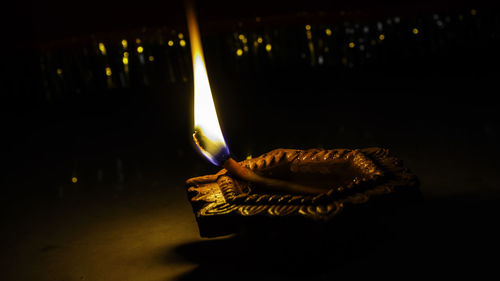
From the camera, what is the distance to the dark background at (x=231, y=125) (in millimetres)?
884

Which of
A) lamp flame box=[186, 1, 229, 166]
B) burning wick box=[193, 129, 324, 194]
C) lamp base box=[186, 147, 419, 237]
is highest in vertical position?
lamp flame box=[186, 1, 229, 166]

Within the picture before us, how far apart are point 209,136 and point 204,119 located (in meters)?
0.04

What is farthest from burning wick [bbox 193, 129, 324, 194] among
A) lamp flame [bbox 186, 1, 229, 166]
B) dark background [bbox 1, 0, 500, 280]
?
dark background [bbox 1, 0, 500, 280]

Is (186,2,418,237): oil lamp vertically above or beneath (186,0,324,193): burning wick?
beneath

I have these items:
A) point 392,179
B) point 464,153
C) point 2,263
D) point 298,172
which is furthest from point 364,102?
point 2,263

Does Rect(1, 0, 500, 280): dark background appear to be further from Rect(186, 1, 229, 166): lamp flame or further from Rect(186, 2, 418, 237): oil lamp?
Rect(186, 1, 229, 166): lamp flame

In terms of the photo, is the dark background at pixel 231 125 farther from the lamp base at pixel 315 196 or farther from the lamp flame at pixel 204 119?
the lamp flame at pixel 204 119

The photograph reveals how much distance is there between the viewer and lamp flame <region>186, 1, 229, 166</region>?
3.03 ft

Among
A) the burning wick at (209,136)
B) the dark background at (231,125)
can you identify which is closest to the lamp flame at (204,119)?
the burning wick at (209,136)

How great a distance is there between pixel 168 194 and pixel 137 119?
1.02 meters

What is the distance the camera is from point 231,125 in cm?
197

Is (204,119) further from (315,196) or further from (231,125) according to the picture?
(231,125)

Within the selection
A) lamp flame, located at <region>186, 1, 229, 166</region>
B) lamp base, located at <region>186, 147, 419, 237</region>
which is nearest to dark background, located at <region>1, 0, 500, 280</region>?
lamp base, located at <region>186, 147, 419, 237</region>

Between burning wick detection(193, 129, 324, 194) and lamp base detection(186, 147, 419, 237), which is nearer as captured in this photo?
lamp base detection(186, 147, 419, 237)
